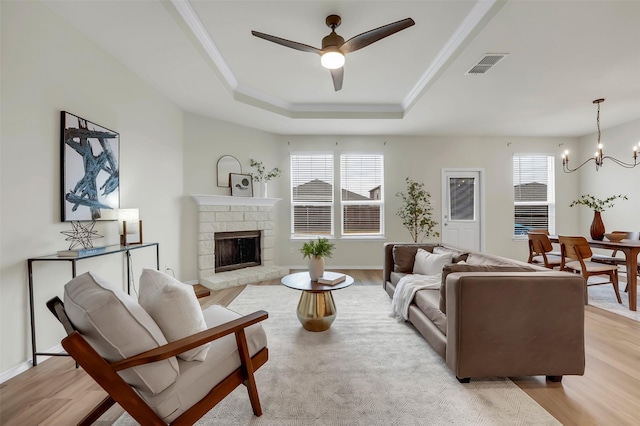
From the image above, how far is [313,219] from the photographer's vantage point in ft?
19.9

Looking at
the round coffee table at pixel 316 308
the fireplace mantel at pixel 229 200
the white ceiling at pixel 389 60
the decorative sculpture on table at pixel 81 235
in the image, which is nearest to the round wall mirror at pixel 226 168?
the fireplace mantel at pixel 229 200

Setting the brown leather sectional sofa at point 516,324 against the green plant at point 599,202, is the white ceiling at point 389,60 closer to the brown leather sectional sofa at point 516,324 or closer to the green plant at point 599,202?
the green plant at point 599,202

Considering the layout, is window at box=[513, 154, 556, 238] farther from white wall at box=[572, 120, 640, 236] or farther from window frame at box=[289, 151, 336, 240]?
window frame at box=[289, 151, 336, 240]

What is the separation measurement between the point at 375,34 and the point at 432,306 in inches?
87.7

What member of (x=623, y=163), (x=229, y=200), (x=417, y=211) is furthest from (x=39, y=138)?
(x=623, y=163)

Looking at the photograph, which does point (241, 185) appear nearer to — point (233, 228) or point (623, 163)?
point (233, 228)

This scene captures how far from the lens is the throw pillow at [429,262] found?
10.6ft

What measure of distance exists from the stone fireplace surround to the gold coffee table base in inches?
82.7

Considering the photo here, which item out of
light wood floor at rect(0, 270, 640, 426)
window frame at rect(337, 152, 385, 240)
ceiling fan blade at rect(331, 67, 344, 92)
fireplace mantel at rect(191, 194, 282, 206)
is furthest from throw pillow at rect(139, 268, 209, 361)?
window frame at rect(337, 152, 385, 240)

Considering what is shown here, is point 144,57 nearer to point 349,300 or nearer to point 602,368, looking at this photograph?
point 349,300

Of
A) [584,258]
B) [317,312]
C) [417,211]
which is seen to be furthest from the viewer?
[417,211]

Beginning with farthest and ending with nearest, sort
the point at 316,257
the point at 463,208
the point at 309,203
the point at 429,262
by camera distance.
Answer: the point at 463,208, the point at 309,203, the point at 429,262, the point at 316,257

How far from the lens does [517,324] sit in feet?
6.24

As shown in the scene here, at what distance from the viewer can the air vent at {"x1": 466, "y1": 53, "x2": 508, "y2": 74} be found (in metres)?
3.02
